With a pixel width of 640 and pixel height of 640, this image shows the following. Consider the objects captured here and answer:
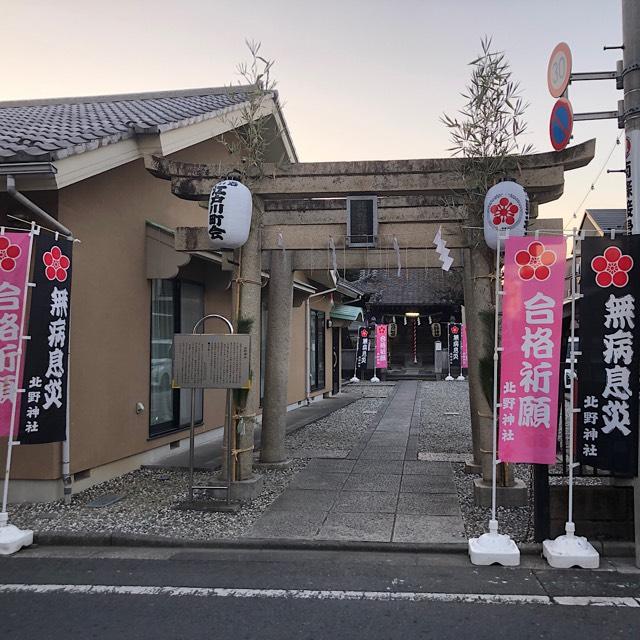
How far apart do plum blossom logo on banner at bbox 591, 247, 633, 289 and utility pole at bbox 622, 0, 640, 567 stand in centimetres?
40

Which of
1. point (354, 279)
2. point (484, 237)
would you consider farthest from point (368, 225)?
point (354, 279)

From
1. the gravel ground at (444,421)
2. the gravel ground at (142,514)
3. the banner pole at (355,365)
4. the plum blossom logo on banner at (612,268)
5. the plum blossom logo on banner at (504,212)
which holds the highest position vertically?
the plum blossom logo on banner at (504,212)

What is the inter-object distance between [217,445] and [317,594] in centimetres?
677

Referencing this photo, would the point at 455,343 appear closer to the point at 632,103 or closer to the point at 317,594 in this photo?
the point at 632,103

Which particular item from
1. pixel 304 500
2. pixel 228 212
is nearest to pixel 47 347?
pixel 228 212

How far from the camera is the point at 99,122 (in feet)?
29.8

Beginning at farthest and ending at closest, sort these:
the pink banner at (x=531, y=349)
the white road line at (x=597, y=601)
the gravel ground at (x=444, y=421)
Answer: the gravel ground at (x=444, y=421)
the pink banner at (x=531, y=349)
the white road line at (x=597, y=601)

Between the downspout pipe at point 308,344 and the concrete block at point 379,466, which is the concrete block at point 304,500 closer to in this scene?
the concrete block at point 379,466

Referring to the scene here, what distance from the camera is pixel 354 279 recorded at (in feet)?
111

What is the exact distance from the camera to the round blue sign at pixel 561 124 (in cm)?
649

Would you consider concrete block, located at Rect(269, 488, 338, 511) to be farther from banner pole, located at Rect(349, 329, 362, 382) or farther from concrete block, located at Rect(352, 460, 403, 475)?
banner pole, located at Rect(349, 329, 362, 382)

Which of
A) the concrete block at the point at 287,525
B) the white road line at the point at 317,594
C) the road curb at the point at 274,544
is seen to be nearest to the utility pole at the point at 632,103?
the road curb at the point at 274,544

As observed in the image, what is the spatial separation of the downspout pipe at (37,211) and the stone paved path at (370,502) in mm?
3989

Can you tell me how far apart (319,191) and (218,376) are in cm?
263
